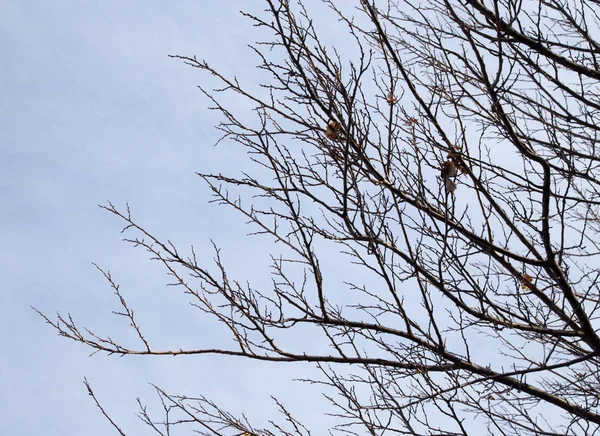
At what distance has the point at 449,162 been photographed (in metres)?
3.02

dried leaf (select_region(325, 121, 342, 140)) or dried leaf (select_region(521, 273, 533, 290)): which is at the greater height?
dried leaf (select_region(325, 121, 342, 140))

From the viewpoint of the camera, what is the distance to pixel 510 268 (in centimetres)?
308

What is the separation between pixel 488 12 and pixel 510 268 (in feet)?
4.66

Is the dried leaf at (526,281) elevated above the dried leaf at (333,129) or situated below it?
below

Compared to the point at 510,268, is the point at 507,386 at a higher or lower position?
lower

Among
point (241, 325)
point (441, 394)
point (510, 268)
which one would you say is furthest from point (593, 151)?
point (241, 325)

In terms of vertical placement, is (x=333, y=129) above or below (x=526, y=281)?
above

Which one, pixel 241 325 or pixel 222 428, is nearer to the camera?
pixel 241 325

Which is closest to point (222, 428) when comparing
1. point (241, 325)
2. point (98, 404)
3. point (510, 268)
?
point (98, 404)

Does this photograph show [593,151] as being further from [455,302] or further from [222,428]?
[222,428]

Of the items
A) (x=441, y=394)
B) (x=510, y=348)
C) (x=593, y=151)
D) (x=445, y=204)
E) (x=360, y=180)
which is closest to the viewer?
(x=445, y=204)

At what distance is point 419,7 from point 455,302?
1913 millimetres

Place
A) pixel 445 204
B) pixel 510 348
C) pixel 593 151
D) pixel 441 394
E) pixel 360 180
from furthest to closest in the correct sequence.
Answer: pixel 510 348, pixel 593 151, pixel 360 180, pixel 441 394, pixel 445 204

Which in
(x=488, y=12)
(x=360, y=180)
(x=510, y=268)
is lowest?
(x=510, y=268)
